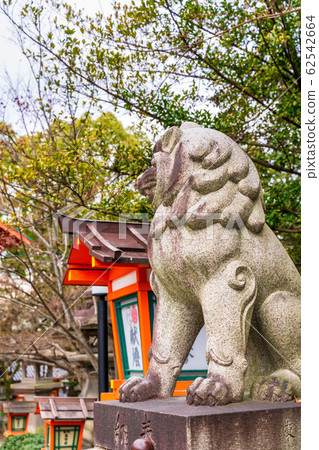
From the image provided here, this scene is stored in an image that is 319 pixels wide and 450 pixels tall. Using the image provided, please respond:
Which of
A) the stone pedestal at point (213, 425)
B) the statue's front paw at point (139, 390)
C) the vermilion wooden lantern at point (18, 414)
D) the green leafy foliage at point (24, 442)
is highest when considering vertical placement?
the statue's front paw at point (139, 390)

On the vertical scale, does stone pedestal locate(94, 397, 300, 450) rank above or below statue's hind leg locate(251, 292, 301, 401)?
below

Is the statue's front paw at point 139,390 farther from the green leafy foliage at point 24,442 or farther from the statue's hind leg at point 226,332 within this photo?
the green leafy foliage at point 24,442

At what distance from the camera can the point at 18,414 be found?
10000 millimetres

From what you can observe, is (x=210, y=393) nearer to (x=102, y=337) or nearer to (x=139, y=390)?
(x=139, y=390)

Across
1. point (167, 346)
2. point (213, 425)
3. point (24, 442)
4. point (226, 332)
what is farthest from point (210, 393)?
point (24, 442)

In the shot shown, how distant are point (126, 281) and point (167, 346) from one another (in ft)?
12.1

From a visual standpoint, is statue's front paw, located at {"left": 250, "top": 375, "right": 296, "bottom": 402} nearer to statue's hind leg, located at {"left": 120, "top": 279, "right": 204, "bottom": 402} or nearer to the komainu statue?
the komainu statue

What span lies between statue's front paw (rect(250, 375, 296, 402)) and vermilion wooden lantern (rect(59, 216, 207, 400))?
111 inches

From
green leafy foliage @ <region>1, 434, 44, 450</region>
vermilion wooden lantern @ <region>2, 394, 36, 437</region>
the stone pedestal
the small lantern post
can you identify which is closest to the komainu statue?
the stone pedestal

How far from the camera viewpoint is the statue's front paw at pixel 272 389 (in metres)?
2.57

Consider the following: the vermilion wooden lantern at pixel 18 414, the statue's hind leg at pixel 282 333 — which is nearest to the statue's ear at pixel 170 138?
the statue's hind leg at pixel 282 333

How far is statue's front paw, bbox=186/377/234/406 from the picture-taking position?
240 centimetres

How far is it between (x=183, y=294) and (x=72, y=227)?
3655 millimetres

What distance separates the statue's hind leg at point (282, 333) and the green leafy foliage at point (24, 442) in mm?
7240
